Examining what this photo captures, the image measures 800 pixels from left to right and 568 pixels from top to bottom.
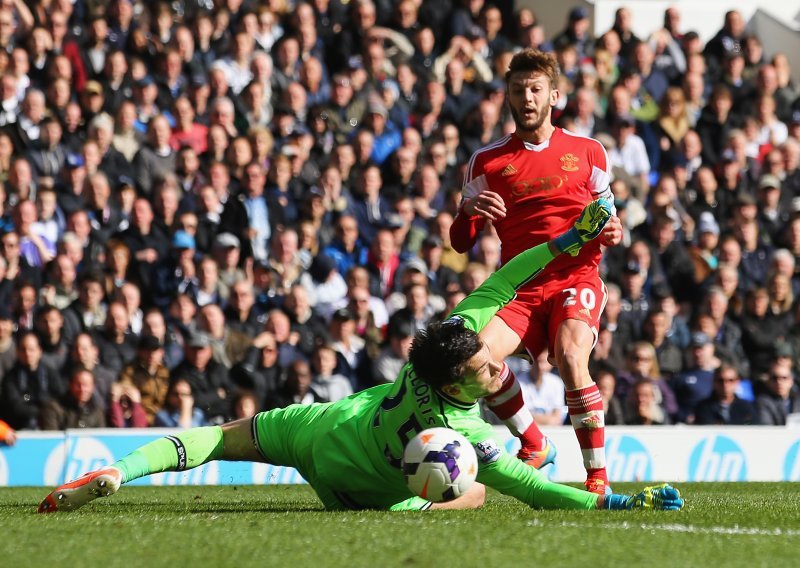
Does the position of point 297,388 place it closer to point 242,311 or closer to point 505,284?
point 242,311

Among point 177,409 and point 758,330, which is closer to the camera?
point 177,409

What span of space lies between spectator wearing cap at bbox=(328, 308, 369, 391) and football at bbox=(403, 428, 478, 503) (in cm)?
582

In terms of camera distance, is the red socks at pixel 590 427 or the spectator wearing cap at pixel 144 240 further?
the spectator wearing cap at pixel 144 240

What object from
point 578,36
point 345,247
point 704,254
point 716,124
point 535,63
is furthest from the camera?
point 578,36

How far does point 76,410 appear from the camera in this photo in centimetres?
1090

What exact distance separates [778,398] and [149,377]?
19.7ft

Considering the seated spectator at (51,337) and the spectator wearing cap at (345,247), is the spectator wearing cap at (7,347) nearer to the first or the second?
the seated spectator at (51,337)

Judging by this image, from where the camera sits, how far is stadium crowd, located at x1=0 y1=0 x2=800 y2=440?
11680 mm

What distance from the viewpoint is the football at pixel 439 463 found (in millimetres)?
6172

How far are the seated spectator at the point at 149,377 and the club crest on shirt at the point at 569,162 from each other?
177 inches

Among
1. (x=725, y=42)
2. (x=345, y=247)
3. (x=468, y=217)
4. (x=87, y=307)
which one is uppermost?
(x=725, y=42)

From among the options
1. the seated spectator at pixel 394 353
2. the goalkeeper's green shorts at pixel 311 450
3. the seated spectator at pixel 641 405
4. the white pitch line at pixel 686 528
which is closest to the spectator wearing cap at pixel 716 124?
the seated spectator at pixel 641 405

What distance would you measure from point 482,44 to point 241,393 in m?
6.61

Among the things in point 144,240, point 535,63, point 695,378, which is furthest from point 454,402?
point 695,378
